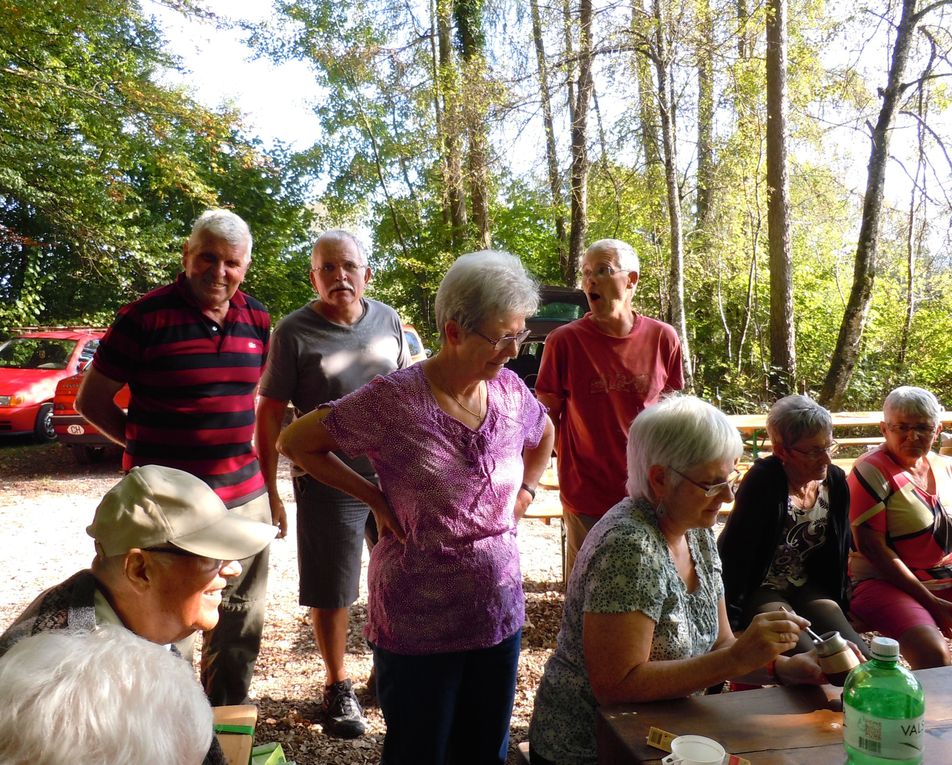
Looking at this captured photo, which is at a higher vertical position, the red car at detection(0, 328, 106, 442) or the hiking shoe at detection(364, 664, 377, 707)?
the red car at detection(0, 328, 106, 442)

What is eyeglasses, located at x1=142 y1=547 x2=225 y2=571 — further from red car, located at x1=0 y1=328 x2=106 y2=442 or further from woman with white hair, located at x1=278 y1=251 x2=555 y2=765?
red car, located at x1=0 y1=328 x2=106 y2=442

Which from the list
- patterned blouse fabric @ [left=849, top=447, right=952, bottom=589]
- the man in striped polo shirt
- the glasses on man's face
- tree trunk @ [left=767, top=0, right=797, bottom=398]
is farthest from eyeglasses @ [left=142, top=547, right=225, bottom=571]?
tree trunk @ [left=767, top=0, right=797, bottom=398]

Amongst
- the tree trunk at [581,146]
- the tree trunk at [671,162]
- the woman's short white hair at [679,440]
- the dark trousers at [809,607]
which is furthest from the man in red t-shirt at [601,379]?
the tree trunk at [581,146]

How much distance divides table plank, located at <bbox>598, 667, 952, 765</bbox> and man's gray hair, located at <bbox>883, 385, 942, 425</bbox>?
1.63 meters

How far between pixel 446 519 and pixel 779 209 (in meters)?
9.43

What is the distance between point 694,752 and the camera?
1.39m

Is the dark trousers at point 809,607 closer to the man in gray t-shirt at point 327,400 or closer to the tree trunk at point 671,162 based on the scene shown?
the man in gray t-shirt at point 327,400

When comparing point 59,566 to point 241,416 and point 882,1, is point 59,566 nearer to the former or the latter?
point 241,416

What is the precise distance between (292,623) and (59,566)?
2.19 m

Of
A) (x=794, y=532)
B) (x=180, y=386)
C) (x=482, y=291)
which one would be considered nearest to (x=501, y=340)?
(x=482, y=291)

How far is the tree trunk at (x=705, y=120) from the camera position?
9.69m

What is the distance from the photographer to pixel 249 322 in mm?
2904

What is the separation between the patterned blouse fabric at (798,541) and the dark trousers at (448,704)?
126 centimetres

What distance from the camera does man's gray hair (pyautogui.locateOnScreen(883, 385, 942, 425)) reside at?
306cm
